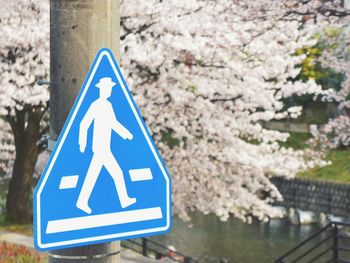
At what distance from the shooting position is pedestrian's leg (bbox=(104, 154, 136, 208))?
3.11m

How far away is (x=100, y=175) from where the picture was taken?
3092 millimetres

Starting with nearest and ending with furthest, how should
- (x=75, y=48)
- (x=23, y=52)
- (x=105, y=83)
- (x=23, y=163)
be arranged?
(x=75, y=48), (x=105, y=83), (x=23, y=52), (x=23, y=163)

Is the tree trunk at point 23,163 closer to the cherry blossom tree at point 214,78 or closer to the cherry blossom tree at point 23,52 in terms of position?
the cherry blossom tree at point 214,78

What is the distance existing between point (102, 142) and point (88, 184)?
17 cm

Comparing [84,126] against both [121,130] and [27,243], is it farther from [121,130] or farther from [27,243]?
[27,243]

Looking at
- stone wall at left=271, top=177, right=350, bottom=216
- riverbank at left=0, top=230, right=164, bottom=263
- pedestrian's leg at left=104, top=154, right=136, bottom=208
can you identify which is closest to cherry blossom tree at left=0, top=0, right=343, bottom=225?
riverbank at left=0, top=230, right=164, bottom=263

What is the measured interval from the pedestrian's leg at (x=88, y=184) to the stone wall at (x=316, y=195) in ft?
100

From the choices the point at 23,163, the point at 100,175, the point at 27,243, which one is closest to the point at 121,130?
the point at 100,175

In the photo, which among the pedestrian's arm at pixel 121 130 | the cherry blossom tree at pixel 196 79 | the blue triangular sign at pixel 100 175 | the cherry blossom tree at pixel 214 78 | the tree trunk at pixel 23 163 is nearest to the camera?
the blue triangular sign at pixel 100 175

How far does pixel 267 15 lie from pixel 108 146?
12.2m

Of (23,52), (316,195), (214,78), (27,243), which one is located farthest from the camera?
(316,195)

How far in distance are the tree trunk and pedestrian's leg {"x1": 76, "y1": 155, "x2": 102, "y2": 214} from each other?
13.6m

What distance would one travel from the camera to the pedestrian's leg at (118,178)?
311cm

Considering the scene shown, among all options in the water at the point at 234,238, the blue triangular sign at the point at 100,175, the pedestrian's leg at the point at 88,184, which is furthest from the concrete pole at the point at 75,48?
the water at the point at 234,238
